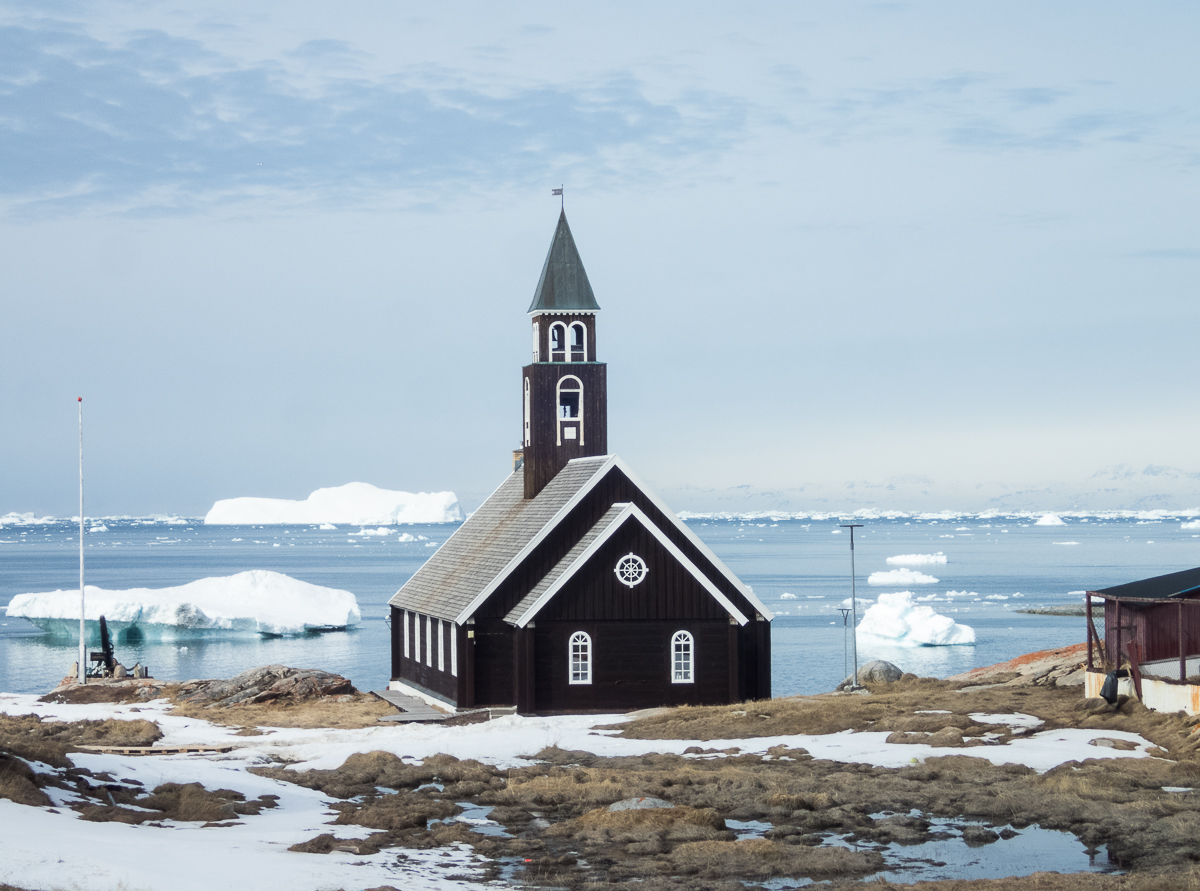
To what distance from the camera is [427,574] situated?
4478 cm

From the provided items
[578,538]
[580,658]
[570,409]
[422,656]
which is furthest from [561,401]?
[422,656]

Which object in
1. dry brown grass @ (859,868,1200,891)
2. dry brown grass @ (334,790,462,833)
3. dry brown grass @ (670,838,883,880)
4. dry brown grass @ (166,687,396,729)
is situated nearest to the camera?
dry brown grass @ (859,868,1200,891)

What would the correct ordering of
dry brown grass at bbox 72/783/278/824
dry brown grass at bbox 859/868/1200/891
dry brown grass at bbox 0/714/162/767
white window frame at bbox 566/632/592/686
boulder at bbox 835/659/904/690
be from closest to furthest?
1. dry brown grass at bbox 859/868/1200/891
2. dry brown grass at bbox 72/783/278/824
3. dry brown grass at bbox 0/714/162/767
4. white window frame at bbox 566/632/592/686
5. boulder at bbox 835/659/904/690

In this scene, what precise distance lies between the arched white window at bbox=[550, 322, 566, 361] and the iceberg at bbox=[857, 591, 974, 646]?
51.2 meters

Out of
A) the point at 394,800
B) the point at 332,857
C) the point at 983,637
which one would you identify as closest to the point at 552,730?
the point at 394,800

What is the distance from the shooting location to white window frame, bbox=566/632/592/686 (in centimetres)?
3650

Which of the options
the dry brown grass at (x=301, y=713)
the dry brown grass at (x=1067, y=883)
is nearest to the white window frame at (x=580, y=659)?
the dry brown grass at (x=301, y=713)

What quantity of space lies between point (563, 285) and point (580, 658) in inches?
471

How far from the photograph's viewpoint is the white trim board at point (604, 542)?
3591 centimetres

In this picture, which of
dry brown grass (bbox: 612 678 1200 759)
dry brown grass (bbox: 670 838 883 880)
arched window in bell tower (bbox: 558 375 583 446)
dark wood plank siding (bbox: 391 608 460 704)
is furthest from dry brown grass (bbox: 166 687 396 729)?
dry brown grass (bbox: 670 838 883 880)

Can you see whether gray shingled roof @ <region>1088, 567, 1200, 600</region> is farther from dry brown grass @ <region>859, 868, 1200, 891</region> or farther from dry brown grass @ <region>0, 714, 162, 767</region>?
dry brown grass @ <region>0, 714, 162, 767</region>

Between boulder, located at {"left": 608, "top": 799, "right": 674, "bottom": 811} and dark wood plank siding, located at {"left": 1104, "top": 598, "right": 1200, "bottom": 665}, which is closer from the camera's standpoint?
boulder, located at {"left": 608, "top": 799, "right": 674, "bottom": 811}

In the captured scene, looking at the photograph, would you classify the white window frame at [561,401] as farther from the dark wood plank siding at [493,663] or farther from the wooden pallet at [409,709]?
the wooden pallet at [409,709]

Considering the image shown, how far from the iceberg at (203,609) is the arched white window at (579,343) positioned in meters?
55.6
